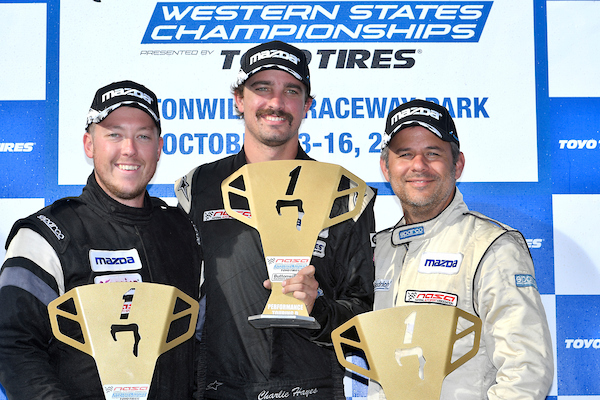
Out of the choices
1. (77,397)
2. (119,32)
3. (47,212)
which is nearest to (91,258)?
(47,212)

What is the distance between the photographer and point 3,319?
1480mm

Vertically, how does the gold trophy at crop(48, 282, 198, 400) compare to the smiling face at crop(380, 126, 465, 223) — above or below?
below

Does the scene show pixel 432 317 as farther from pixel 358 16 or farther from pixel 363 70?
pixel 358 16

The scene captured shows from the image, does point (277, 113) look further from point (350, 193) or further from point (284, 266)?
point (284, 266)

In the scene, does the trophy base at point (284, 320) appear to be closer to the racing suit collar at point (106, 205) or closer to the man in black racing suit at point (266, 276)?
the man in black racing suit at point (266, 276)

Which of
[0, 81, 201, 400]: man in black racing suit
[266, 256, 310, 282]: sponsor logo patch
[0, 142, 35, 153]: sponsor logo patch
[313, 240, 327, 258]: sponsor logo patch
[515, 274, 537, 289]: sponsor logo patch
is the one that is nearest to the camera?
[0, 81, 201, 400]: man in black racing suit

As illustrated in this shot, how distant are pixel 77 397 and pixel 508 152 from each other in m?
2.01

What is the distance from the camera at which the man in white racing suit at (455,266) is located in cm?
154

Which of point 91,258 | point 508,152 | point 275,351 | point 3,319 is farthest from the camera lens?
point 508,152

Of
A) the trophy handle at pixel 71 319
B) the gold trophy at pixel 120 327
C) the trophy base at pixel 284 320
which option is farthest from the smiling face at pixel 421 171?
the trophy handle at pixel 71 319

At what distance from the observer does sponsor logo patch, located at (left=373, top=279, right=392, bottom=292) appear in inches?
73.0

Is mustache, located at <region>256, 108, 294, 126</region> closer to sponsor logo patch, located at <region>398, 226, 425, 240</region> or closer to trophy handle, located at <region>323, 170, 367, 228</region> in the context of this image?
trophy handle, located at <region>323, 170, 367, 228</region>

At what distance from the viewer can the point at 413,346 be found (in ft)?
5.15

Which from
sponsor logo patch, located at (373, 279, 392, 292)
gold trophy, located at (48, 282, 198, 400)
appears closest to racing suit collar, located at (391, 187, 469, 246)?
sponsor logo patch, located at (373, 279, 392, 292)
